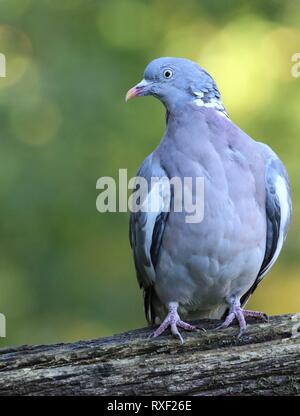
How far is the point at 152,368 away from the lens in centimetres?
478

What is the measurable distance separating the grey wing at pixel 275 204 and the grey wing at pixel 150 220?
638 mm

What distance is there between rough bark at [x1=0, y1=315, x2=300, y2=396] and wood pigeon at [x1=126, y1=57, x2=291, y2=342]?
0.27m

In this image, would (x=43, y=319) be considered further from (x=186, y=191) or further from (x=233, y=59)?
(x=186, y=191)

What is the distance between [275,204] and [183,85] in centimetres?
89

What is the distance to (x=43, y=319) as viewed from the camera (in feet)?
26.5

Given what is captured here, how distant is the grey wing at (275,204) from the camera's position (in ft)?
18.0

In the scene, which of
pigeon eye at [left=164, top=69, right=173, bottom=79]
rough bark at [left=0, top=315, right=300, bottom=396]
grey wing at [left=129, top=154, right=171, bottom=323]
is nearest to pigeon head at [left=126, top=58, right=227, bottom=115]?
pigeon eye at [left=164, top=69, right=173, bottom=79]

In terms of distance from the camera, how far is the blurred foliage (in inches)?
300

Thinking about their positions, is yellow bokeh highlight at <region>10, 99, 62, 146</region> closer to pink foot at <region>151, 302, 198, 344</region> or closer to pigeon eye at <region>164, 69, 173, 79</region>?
pigeon eye at <region>164, 69, 173, 79</region>

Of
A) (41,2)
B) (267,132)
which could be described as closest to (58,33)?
(41,2)

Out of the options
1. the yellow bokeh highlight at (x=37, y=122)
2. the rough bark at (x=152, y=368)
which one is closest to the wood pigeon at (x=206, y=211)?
the rough bark at (x=152, y=368)

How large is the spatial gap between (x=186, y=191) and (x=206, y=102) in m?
0.60

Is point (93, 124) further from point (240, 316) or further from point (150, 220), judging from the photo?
point (240, 316)

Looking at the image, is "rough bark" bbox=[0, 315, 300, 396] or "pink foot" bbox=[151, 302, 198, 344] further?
"pink foot" bbox=[151, 302, 198, 344]
